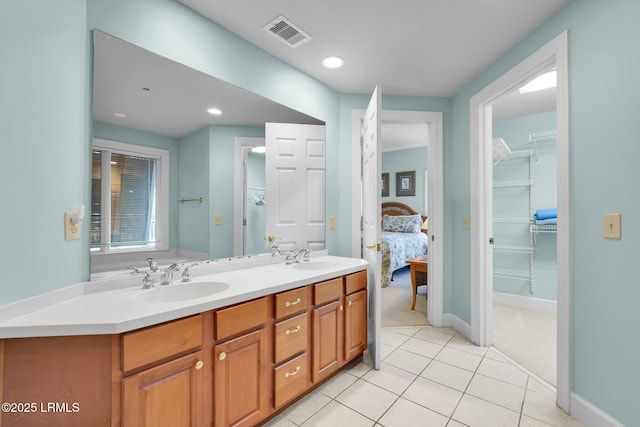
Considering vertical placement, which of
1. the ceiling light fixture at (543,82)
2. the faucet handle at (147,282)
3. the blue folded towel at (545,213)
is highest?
the ceiling light fixture at (543,82)

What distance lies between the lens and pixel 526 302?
135 inches

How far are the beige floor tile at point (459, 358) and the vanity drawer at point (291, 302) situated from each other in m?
1.41

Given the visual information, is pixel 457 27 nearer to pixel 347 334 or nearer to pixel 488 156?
pixel 488 156

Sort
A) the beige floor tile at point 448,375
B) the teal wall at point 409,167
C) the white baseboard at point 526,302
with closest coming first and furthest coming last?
the beige floor tile at point 448,375 → the white baseboard at point 526,302 → the teal wall at point 409,167

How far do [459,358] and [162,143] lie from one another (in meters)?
2.77

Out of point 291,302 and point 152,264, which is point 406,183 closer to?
point 291,302

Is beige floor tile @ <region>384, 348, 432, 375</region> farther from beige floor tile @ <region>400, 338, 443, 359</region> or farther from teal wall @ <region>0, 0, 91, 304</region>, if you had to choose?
teal wall @ <region>0, 0, 91, 304</region>

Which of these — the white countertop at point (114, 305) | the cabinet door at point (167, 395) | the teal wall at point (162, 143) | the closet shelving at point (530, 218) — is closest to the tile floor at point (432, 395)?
the cabinet door at point (167, 395)

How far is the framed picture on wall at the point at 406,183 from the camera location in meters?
5.98

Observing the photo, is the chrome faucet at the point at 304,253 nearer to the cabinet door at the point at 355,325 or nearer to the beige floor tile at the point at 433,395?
the cabinet door at the point at 355,325

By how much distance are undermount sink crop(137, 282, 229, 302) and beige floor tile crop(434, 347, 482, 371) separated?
1.92m

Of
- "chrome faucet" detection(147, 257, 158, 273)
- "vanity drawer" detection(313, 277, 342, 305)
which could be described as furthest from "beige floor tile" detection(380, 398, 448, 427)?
"chrome faucet" detection(147, 257, 158, 273)

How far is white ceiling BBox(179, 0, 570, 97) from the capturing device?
164 cm

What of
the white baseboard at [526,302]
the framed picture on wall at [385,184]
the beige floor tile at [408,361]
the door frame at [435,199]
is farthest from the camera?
the framed picture on wall at [385,184]
